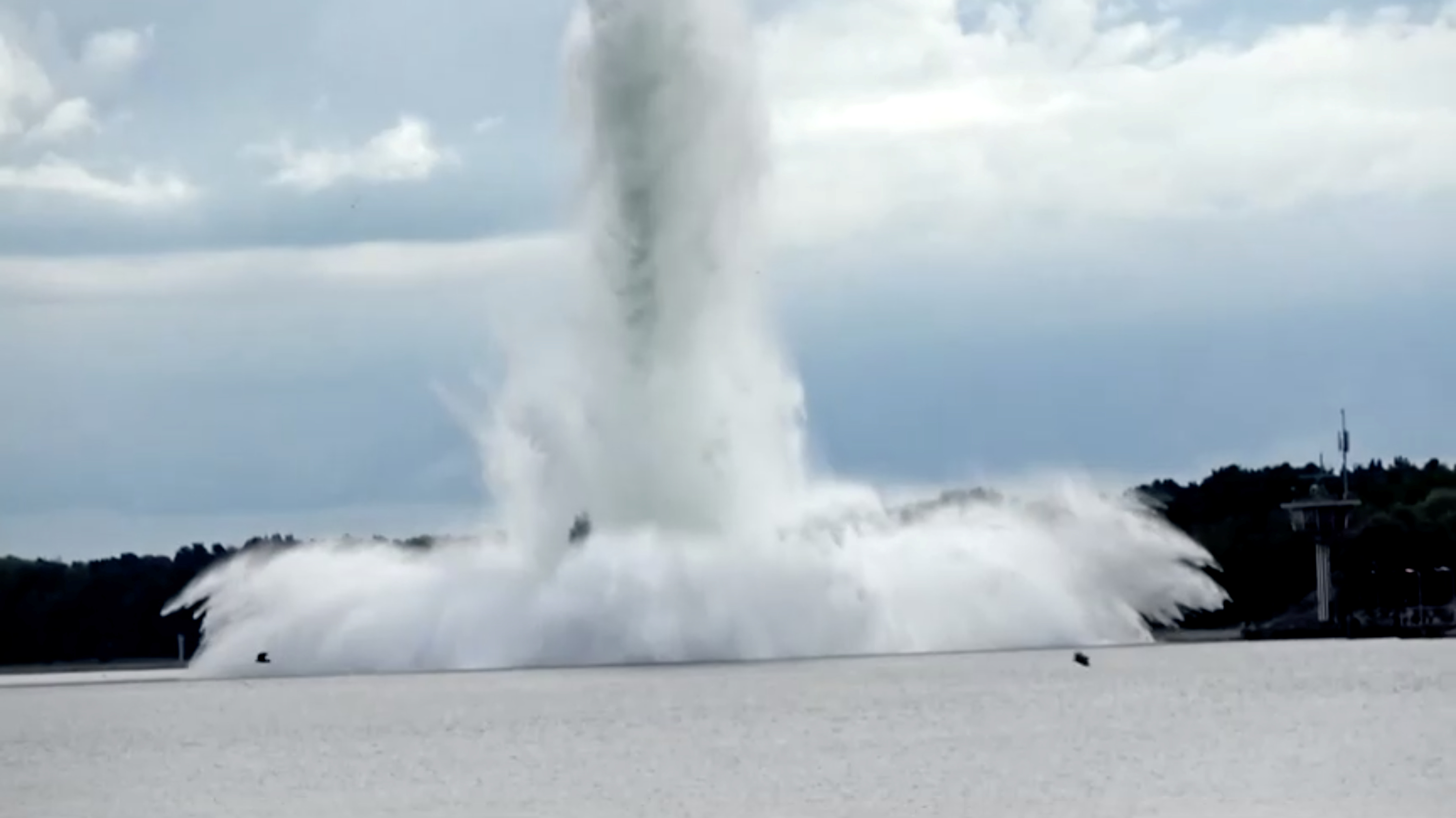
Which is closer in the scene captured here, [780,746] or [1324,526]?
[780,746]

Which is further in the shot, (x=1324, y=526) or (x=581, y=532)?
(x=1324, y=526)

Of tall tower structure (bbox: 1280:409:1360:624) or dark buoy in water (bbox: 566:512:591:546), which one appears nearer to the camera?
dark buoy in water (bbox: 566:512:591:546)

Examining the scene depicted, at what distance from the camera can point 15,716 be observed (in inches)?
4756

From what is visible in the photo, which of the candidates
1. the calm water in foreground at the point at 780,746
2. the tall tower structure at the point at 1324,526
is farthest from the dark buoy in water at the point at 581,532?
the tall tower structure at the point at 1324,526

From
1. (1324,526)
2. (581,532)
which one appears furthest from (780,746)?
(1324,526)

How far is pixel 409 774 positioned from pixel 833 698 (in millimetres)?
25344

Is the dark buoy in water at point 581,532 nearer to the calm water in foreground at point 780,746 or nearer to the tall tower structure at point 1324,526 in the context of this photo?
the calm water in foreground at point 780,746

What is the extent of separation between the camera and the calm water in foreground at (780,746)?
64.8m

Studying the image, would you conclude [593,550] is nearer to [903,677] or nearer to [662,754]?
[903,677]

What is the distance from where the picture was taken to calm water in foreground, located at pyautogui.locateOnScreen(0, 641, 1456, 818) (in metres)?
64.8

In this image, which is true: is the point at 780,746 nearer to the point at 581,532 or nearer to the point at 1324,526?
the point at 581,532

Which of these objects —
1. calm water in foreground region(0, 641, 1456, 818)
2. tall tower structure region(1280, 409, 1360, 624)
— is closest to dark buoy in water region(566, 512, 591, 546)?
calm water in foreground region(0, 641, 1456, 818)

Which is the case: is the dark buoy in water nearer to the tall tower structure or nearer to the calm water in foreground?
the calm water in foreground

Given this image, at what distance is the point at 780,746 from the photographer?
79438mm
